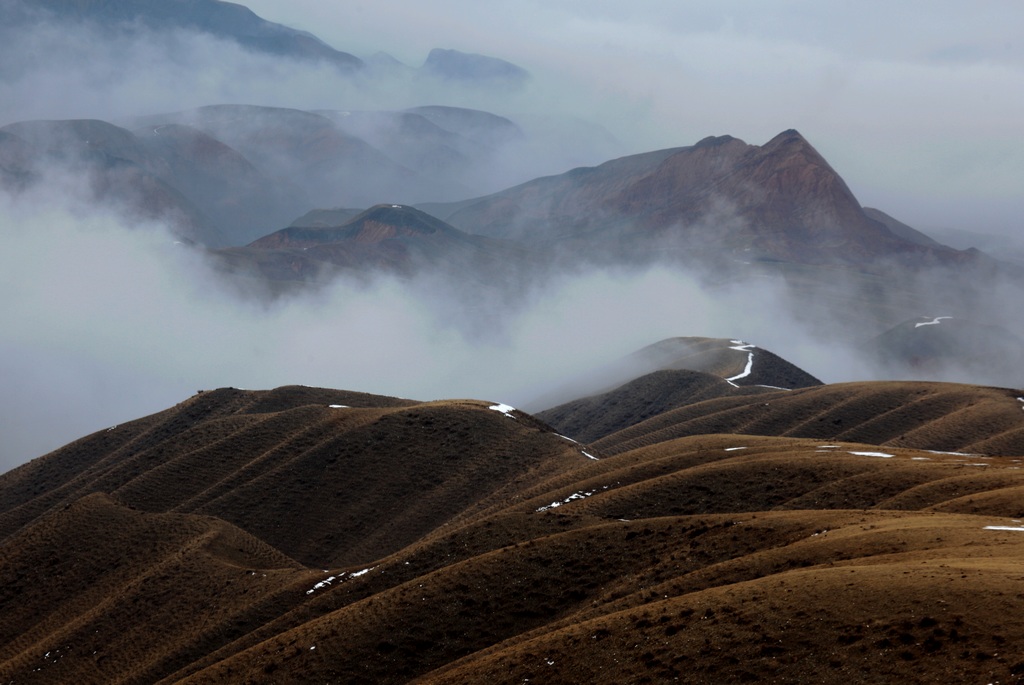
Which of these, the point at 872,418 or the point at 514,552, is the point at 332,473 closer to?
the point at 514,552

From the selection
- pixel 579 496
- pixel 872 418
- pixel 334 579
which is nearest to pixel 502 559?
pixel 334 579

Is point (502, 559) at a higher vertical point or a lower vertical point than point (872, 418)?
higher

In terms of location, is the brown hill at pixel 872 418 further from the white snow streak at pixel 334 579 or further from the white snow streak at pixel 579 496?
the white snow streak at pixel 334 579

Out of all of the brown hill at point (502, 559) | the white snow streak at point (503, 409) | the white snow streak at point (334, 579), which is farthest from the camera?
the white snow streak at point (503, 409)

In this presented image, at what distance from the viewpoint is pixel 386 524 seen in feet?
342

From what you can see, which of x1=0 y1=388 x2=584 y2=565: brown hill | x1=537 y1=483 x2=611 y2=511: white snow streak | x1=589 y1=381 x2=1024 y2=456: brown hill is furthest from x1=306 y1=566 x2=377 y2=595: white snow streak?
x1=589 y1=381 x2=1024 y2=456: brown hill

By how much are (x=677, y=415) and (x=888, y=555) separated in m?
127

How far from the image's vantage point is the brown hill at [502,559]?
39906 mm

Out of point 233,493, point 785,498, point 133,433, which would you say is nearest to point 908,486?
point 785,498

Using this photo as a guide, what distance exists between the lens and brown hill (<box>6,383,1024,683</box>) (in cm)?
3991

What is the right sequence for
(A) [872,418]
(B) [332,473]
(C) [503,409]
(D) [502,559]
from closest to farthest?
(D) [502,559], (B) [332,473], (C) [503,409], (A) [872,418]

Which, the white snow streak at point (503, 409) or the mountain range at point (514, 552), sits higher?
the white snow streak at point (503, 409)

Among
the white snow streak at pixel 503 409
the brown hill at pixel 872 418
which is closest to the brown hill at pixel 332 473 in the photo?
the white snow streak at pixel 503 409

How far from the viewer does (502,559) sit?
63.8m
